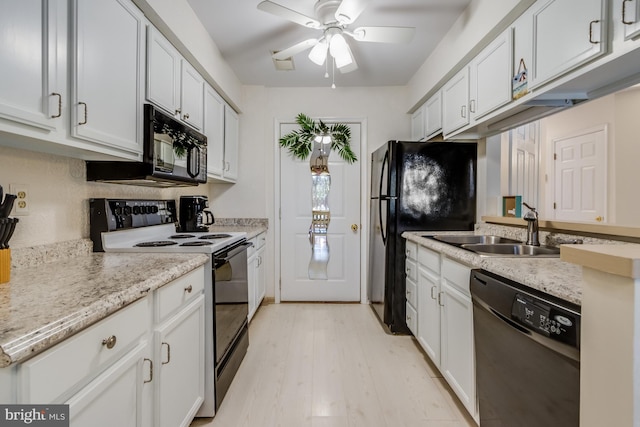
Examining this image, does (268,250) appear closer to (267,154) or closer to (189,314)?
(267,154)

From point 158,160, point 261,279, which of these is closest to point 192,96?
A: point 158,160

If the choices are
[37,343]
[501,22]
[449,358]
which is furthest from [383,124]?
[37,343]

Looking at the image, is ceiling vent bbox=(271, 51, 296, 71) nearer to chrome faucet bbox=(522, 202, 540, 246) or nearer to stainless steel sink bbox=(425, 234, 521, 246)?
stainless steel sink bbox=(425, 234, 521, 246)

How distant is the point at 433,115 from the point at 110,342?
297 centimetres

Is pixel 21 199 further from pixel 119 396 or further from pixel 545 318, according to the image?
pixel 545 318

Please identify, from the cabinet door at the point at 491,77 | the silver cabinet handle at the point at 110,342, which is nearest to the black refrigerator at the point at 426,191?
the cabinet door at the point at 491,77

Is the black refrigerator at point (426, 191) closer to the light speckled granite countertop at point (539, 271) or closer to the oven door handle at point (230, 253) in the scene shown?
the light speckled granite countertop at point (539, 271)

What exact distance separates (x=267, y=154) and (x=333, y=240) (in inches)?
48.7

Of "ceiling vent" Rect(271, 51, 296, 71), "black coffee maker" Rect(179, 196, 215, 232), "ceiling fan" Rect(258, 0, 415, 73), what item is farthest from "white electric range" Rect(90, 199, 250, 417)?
"ceiling vent" Rect(271, 51, 296, 71)

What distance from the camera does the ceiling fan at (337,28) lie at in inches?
70.4

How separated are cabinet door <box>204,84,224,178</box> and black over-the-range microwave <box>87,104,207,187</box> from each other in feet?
1.88

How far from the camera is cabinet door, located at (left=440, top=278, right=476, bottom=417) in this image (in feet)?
5.40

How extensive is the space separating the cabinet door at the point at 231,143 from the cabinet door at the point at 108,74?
153cm

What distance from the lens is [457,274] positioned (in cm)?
182
